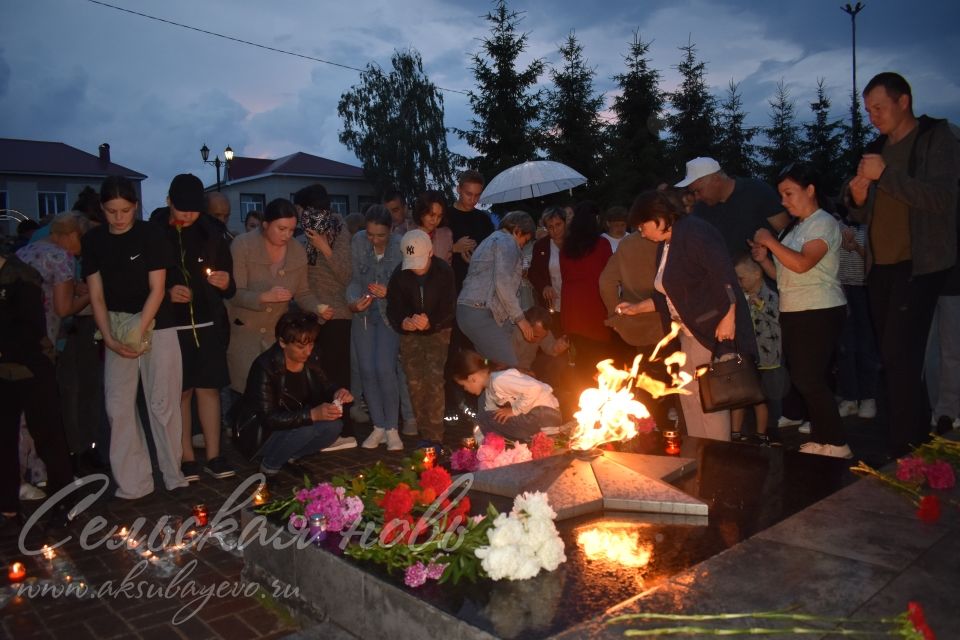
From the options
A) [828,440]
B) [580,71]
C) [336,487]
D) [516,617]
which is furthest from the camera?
[580,71]

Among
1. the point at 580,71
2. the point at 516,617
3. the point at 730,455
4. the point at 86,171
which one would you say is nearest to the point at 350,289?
the point at 730,455

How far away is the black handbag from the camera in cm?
453

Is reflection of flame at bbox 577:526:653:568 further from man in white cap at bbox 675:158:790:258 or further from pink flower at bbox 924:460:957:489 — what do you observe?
man in white cap at bbox 675:158:790:258

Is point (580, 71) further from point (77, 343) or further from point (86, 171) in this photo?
point (86, 171)

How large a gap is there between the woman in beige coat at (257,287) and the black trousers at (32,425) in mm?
1552

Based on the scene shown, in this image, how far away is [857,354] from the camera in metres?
7.37

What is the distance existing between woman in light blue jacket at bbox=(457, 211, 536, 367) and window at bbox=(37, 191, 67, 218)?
41048 mm

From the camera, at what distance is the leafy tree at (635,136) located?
23.2 metres

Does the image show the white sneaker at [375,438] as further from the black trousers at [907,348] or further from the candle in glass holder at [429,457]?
the black trousers at [907,348]

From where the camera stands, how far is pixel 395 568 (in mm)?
3143

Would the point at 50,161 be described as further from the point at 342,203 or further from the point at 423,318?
the point at 423,318

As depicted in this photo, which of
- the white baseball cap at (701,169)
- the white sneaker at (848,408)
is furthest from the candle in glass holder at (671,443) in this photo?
the white sneaker at (848,408)

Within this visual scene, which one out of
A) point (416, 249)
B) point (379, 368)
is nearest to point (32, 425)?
point (379, 368)

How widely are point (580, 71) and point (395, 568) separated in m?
24.2
